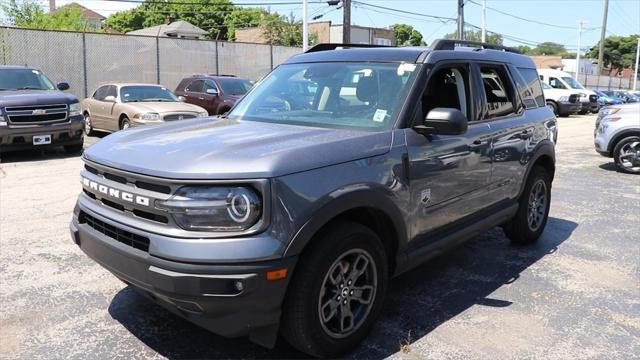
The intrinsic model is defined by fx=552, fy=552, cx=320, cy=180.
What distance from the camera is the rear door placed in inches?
184

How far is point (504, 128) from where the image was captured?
479 cm

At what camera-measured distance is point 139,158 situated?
3.09 meters

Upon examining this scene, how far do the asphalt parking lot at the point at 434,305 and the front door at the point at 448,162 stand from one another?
67 cm

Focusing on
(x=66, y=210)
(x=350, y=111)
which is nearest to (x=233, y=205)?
(x=350, y=111)

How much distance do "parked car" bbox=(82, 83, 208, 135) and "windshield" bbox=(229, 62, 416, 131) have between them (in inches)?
324

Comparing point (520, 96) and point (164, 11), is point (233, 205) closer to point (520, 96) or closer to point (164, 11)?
point (520, 96)

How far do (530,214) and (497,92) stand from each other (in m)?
1.46

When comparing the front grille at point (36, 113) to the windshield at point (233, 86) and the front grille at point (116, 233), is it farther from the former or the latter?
the front grille at point (116, 233)

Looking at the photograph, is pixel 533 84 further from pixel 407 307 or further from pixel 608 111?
pixel 608 111

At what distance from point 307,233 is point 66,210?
4.88m

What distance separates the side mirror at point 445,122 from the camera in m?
3.55

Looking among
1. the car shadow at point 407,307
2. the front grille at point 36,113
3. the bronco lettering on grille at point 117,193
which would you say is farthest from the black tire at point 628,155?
the front grille at point 36,113

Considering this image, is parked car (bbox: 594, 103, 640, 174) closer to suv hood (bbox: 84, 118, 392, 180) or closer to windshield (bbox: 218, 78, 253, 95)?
suv hood (bbox: 84, 118, 392, 180)

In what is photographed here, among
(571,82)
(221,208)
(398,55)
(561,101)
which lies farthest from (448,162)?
(571,82)
